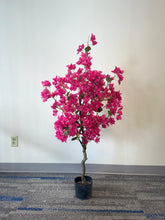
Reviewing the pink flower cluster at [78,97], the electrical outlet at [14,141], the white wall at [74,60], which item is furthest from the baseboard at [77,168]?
the pink flower cluster at [78,97]

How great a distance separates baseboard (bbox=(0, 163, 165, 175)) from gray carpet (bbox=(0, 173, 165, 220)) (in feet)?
0.19

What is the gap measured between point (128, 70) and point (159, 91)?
1.27 feet

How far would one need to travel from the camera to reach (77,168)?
6.77ft

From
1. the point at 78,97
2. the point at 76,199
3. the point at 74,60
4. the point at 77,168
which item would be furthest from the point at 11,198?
the point at 74,60

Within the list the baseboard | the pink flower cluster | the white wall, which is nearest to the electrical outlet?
the white wall

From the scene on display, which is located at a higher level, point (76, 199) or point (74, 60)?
point (74, 60)

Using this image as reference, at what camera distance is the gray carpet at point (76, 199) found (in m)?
1.39

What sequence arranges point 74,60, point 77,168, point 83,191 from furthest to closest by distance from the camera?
point 77,168 < point 74,60 < point 83,191

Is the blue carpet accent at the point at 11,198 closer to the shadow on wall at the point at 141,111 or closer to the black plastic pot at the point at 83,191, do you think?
the black plastic pot at the point at 83,191

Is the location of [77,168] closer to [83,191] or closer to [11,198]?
[83,191]

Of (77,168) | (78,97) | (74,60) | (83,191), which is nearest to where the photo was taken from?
(78,97)

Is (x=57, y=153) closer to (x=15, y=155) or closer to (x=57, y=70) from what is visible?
(x=15, y=155)

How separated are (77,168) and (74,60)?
1.15 meters

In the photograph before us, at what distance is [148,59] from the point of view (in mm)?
1920
